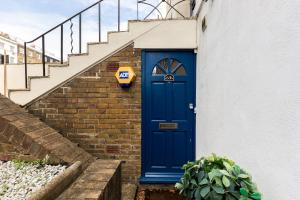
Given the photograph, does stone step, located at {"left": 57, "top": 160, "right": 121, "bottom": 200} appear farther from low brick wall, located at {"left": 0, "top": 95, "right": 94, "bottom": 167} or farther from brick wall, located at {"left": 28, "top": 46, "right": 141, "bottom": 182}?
brick wall, located at {"left": 28, "top": 46, "right": 141, "bottom": 182}

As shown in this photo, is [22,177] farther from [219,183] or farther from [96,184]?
[219,183]

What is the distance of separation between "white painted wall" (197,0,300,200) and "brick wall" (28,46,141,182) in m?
1.77

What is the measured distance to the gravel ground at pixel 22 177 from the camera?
91.2 inches

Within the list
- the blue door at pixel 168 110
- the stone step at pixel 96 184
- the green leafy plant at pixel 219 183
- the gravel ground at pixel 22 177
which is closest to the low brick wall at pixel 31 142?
the gravel ground at pixel 22 177

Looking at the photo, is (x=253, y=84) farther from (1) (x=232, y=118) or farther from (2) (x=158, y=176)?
(2) (x=158, y=176)

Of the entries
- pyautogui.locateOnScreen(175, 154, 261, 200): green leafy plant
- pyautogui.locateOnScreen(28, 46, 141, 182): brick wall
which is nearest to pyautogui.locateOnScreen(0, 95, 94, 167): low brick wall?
pyautogui.locateOnScreen(28, 46, 141, 182): brick wall

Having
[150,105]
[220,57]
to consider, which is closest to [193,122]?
[150,105]

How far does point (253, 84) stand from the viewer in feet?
5.52

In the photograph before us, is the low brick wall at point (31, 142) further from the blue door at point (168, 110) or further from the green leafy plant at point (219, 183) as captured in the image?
the green leafy plant at point (219, 183)

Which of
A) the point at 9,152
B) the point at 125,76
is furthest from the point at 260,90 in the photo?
the point at 9,152

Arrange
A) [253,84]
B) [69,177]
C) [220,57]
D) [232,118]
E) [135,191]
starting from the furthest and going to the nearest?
[135,191], [220,57], [69,177], [232,118], [253,84]

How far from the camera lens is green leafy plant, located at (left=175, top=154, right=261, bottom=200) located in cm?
148

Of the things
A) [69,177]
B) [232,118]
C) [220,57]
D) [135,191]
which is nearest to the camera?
[232,118]

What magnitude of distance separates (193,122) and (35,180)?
267cm
